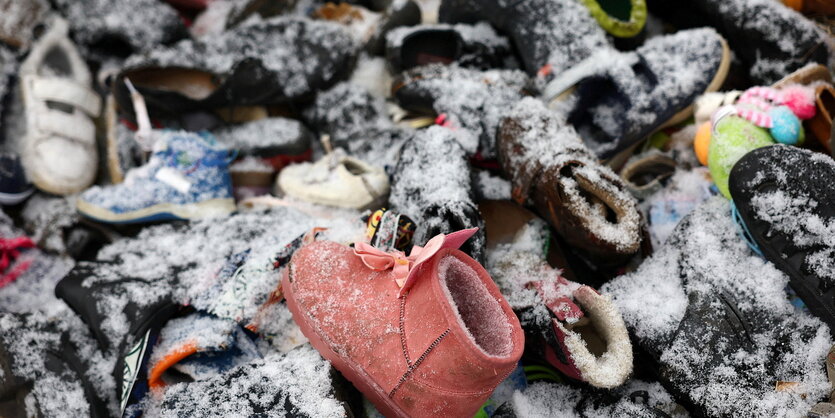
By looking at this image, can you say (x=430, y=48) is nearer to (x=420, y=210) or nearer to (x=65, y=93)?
(x=420, y=210)

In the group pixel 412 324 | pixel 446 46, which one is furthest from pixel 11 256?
pixel 446 46

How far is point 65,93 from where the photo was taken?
130 centimetres

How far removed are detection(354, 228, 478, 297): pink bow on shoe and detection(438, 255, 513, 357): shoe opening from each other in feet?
0.09

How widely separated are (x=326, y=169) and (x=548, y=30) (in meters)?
0.59

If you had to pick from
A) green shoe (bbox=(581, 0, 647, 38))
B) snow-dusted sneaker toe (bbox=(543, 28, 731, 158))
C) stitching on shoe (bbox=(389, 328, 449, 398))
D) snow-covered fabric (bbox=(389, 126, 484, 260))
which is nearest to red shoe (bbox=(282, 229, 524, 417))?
stitching on shoe (bbox=(389, 328, 449, 398))

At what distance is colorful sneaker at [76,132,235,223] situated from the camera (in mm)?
1136

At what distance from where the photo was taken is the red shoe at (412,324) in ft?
2.11

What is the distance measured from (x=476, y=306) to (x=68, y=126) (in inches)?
44.5

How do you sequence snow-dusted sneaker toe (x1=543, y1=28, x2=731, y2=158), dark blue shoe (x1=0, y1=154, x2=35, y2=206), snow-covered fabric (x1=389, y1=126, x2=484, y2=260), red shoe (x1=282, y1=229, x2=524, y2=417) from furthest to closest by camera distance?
dark blue shoe (x1=0, y1=154, x2=35, y2=206) → snow-dusted sneaker toe (x1=543, y1=28, x2=731, y2=158) → snow-covered fabric (x1=389, y1=126, x2=484, y2=260) → red shoe (x1=282, y1=229, x2=524, y2=417)

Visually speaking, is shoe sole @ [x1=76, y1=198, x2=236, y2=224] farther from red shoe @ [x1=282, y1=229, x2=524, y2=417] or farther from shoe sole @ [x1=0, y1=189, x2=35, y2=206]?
red shoe @ [x1=282, y1=229, x2=524, y2=417]

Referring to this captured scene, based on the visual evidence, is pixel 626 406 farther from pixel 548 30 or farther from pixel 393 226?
pixel 548 30

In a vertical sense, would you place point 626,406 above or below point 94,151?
below

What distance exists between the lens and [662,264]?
900 mm

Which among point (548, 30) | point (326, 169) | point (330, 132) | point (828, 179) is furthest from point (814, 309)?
point (330, 132)
